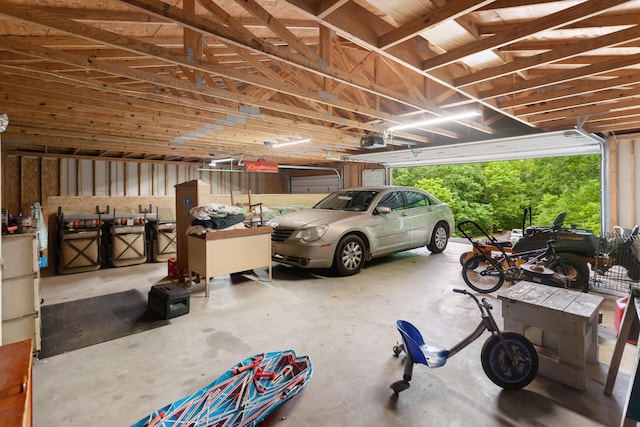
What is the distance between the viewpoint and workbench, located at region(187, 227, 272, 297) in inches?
160

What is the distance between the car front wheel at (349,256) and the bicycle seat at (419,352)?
2595 mm

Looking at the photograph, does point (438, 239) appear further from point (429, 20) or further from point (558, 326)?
point (429, 20)

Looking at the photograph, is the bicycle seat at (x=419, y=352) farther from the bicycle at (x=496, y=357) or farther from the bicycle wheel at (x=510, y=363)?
the bicycle wheel at (x=510, y=363)

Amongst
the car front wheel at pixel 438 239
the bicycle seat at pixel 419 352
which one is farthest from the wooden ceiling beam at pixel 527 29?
the car front wheel at pixel 438 239

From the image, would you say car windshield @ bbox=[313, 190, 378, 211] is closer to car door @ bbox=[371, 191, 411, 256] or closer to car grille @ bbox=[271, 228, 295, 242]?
car door @ bbox=[371, 191, 411, 256]

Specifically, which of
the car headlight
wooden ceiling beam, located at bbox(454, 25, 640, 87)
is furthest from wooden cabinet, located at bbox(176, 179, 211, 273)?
wooden ceiling beam, located at bbox(454, 25, 640, 87)

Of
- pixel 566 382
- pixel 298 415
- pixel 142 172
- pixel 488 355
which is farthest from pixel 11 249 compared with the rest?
pixel 142 172

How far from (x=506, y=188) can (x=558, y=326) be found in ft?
52.9

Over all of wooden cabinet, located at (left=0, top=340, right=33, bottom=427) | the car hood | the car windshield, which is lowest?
wooden cabinet, located at (left=0, top=340, right=33, bottom=427)

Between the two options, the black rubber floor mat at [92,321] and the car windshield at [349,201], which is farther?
the car windshield at [349,201]

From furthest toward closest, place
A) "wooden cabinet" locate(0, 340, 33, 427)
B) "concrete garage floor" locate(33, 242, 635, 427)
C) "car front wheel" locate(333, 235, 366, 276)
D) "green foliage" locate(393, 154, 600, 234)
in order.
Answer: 1. "green foliage" locate(393, 154, 600, 234)
2. "car front wheel" locate(333, 235, 366, 276)
3. "concrete garage floor" locate(33, 242, 635, 427)
4. "wooden cabinet" locate(0, 340, 33, 427)

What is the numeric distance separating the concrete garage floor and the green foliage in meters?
12.7

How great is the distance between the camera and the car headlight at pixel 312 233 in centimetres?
470

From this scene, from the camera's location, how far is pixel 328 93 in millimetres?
3957
